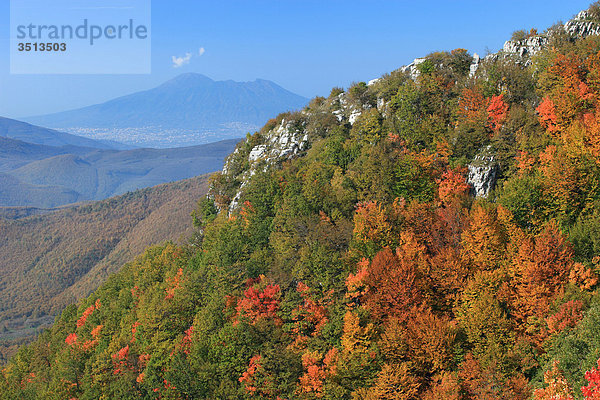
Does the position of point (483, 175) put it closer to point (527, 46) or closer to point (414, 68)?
point (527, 46)

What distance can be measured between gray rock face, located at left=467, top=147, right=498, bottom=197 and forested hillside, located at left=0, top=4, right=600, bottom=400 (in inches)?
7.0

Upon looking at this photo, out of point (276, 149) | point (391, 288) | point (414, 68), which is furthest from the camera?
point (276, 149)

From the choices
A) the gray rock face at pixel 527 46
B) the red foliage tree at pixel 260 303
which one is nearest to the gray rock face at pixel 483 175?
the gray rock face at pixel 527 46

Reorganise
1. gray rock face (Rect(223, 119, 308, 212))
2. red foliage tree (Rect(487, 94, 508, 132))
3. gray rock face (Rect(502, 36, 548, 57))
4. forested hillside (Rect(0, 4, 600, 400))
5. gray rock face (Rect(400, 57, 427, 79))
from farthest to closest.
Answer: gray rock face (Rect(223, 119, 308, 212)), gray rock face (Rect(400, 57, 427, 79)), gray rock face (Rect(502, 36, 548, 57)), red foliage tree (Rect(487, 94, 508, 132)), forested hillside (Rect(0, 4, 600, 400))

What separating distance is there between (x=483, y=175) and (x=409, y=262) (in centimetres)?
1809

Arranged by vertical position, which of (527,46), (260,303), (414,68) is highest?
(527,46)

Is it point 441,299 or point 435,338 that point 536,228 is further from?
point 435,338

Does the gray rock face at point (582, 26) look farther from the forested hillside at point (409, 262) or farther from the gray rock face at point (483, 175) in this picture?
the gray rock face at point (483, 175)

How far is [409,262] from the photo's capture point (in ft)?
159

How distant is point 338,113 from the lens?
84812mm

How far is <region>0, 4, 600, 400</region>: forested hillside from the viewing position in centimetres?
4003

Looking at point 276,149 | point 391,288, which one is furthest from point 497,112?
point 276,149

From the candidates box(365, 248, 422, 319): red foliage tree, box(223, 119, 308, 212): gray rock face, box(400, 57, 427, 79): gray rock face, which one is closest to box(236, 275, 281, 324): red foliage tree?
box(365, 248, 422, 319): red foliage tree

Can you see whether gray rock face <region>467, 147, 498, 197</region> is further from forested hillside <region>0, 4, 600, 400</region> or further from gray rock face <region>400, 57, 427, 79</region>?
gray rock face <region>400, 57, 427, 79</region>
